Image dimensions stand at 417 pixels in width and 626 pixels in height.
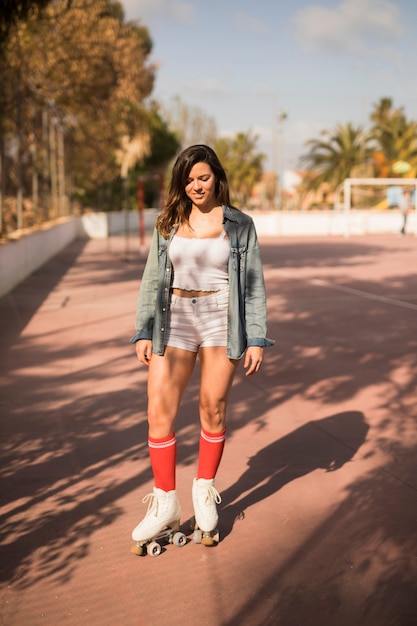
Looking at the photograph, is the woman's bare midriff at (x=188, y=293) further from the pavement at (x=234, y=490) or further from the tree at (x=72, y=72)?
the tree at (x=72, y=72)

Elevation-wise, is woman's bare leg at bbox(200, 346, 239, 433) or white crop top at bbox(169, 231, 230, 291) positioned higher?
white crop top at bbox(169, 231, 230, 291)

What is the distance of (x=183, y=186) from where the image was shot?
3.71m

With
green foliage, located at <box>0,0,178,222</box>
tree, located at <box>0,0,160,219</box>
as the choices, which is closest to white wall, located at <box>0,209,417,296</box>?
green foliage, located at <box>0,0,178,222</box>


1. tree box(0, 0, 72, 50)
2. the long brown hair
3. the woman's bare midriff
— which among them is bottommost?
the woman's bare midriff

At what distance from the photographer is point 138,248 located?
30.0m

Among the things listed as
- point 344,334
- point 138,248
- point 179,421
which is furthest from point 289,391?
point 138,248

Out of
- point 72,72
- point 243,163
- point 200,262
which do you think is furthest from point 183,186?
point 243,163

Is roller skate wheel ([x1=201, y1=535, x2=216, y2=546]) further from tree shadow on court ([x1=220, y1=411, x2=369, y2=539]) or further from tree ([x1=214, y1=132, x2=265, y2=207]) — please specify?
tree ([x1=214, y1=132, x2=265, y2=207])

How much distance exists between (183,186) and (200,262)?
1.15ft

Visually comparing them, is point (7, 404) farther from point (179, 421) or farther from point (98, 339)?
point (98, 339)

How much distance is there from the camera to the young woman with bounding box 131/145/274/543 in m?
3.69

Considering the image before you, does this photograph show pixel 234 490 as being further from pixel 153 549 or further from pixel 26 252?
pixel 26 252

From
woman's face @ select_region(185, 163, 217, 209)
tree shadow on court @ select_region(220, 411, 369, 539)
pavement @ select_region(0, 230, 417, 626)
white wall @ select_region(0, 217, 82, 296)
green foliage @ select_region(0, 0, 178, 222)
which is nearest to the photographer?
pavement @ select_region(0, 230, 417, 626)

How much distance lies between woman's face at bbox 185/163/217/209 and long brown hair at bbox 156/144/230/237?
0.02 m
